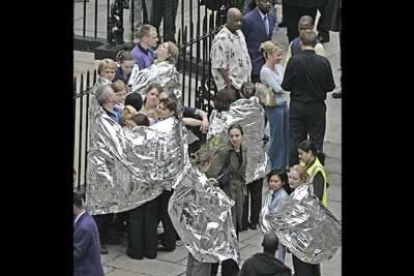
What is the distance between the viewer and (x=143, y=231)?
34.1 feet

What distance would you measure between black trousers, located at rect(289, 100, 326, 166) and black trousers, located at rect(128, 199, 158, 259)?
1930mm

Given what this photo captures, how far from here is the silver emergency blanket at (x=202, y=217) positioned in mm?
9617

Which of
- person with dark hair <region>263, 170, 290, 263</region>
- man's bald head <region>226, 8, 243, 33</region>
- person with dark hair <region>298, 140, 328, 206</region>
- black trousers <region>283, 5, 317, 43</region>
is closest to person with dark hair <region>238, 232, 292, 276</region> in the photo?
person with dark hair <region>263, 170, 290, 263</region>

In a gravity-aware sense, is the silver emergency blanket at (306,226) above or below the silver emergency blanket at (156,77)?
below

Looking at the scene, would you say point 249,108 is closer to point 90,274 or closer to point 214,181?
point 214,181

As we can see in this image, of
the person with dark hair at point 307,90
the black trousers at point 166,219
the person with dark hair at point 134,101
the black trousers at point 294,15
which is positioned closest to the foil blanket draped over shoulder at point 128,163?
the black trousers at point 166,219

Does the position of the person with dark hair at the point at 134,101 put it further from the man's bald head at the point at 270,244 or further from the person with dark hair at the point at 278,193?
the man's bald head at the point at 270,244

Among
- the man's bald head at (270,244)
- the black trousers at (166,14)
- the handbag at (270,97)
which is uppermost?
the black trousers at (166,14)

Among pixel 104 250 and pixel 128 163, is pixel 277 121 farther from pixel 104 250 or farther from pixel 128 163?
pixel 104 250

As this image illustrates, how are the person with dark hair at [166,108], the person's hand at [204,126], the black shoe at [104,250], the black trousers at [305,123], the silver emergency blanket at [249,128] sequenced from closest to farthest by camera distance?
the person with dark hair at [166,108] < the black shoe at [104,250] < the silver emergency blanket at [249,128] < the person's hand at [204,126] < the black trousers at [305,123]

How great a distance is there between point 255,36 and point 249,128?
2.01 metres

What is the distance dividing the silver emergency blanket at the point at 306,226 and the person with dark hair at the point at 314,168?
14.3 inches

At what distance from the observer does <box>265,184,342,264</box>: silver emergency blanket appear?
30.7ft
